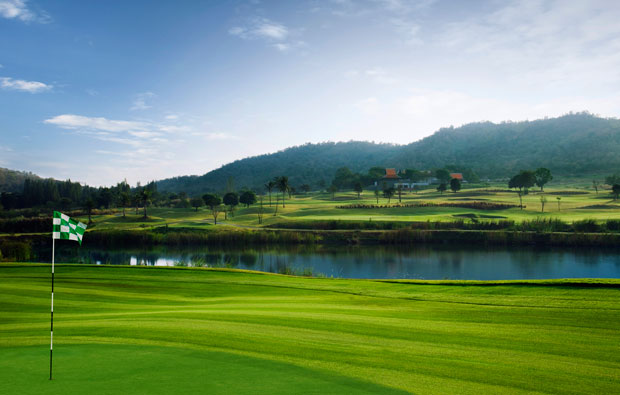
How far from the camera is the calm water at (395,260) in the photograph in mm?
33781

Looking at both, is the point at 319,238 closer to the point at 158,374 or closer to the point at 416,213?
the point at 416,213

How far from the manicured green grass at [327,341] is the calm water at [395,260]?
19242 mm

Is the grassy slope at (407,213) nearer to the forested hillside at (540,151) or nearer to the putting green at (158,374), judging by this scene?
the putting green at (158,374)

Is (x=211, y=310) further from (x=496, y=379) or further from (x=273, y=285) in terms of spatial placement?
(x=496, y=379)

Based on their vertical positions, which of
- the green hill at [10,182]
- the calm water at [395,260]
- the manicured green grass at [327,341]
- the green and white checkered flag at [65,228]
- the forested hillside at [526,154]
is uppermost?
the forested hillside at [526,154]

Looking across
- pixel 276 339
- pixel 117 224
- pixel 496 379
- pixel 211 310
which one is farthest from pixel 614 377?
pixel 117 224

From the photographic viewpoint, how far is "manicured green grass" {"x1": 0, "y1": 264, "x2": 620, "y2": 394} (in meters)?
6.18

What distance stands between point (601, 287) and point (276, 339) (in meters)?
10.8

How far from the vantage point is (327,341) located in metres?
8.53

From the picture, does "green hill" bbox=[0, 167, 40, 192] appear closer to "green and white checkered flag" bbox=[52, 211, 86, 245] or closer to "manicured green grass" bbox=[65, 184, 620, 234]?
"manicured green grass" bbox=[65, 184, 620, 234]

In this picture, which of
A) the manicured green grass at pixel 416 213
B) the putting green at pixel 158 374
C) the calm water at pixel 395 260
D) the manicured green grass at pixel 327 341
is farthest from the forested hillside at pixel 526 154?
the putting green at pixel 158 374

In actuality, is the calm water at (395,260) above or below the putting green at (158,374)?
below

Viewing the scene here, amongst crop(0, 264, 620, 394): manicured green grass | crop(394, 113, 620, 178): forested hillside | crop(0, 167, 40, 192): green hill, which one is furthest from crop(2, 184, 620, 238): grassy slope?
crop(0, 167, 40, 192): green hill

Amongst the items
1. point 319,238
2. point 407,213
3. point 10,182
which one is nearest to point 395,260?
point 319,238
